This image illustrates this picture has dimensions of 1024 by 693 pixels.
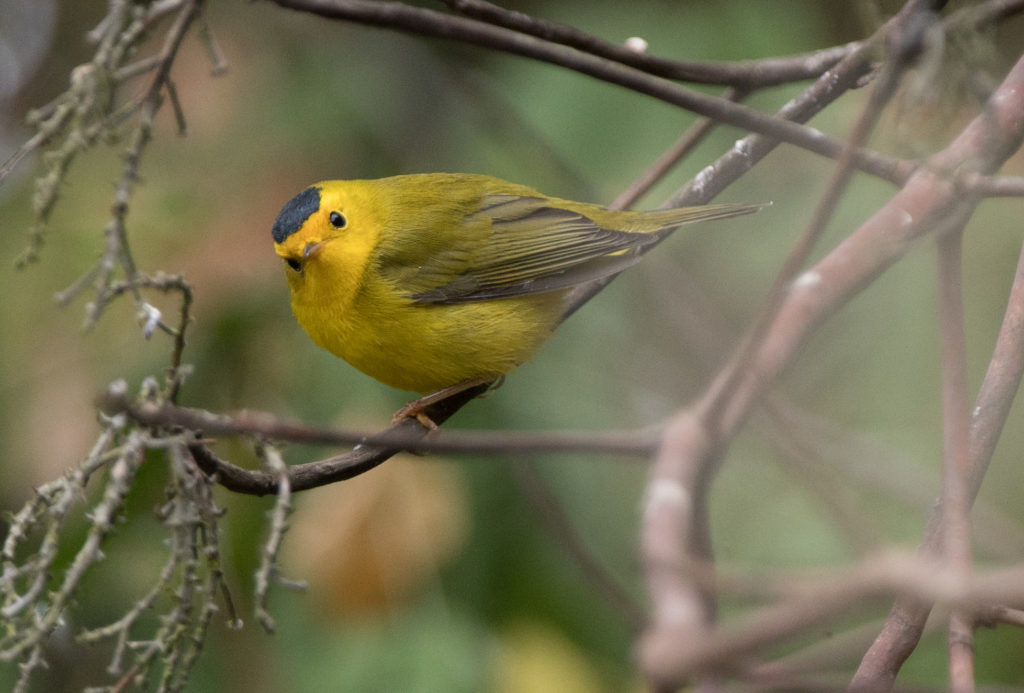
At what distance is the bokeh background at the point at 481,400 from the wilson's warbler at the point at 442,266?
197 millimetres

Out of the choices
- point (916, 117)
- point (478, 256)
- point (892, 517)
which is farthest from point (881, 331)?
point (916, 117)

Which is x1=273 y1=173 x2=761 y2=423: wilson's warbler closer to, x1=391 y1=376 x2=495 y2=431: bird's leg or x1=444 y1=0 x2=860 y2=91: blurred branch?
x1=391 y1=376 x2=495 y2=431: bird's leg

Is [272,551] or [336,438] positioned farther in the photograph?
[272,551]

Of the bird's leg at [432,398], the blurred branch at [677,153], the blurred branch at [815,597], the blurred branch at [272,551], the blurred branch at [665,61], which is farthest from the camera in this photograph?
the bird's leg at [432,398]

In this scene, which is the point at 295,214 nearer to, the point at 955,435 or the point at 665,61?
the point at 665,61

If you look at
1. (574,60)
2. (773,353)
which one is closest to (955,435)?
(773,353)

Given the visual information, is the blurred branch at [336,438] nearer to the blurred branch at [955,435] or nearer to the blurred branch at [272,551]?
the blurred branch at [272,551]

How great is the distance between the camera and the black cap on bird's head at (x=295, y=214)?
133 inches

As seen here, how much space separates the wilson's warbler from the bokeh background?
20 cm

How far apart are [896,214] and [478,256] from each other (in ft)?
7.28

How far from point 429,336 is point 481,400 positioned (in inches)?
13.1

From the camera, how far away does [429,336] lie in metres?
3.45

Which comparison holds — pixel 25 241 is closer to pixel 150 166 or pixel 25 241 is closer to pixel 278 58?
pixel 150 166

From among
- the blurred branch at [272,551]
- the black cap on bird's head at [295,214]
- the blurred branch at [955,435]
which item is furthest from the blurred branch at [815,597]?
the black cap on bird's head at [295,214]
